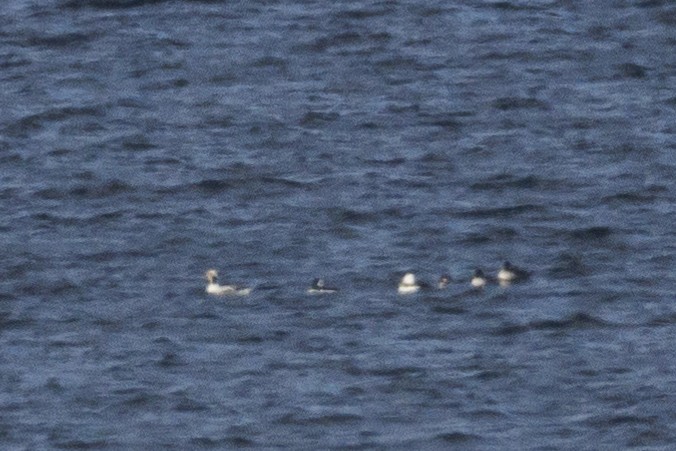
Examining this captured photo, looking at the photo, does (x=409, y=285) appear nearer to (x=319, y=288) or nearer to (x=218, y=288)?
(x=319, y=288)

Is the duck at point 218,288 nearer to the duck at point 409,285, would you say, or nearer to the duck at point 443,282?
the duck at point 409,285

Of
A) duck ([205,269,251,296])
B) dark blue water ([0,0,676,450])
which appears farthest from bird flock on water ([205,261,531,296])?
dark blue water ([0,0,676,450])

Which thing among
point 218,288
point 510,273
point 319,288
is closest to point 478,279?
point 510,273

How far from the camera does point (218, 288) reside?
27062 mm

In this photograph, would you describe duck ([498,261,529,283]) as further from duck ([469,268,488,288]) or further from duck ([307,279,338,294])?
duck ([307,279,338,294])

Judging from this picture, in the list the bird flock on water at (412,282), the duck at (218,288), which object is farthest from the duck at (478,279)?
the duck at (218,288)

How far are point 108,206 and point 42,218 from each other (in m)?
0.88

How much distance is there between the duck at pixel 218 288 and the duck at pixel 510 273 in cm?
290

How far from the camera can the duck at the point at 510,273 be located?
27.2m

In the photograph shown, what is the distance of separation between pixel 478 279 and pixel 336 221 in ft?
9.80

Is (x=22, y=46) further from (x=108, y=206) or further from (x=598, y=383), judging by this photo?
(x=598, y=383)

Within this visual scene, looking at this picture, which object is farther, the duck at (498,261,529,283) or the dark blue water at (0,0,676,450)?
the duck at (498,261,529,283)

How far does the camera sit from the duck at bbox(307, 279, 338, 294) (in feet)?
88.5

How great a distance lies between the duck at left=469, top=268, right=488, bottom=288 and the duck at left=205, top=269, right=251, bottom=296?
2.58 m
